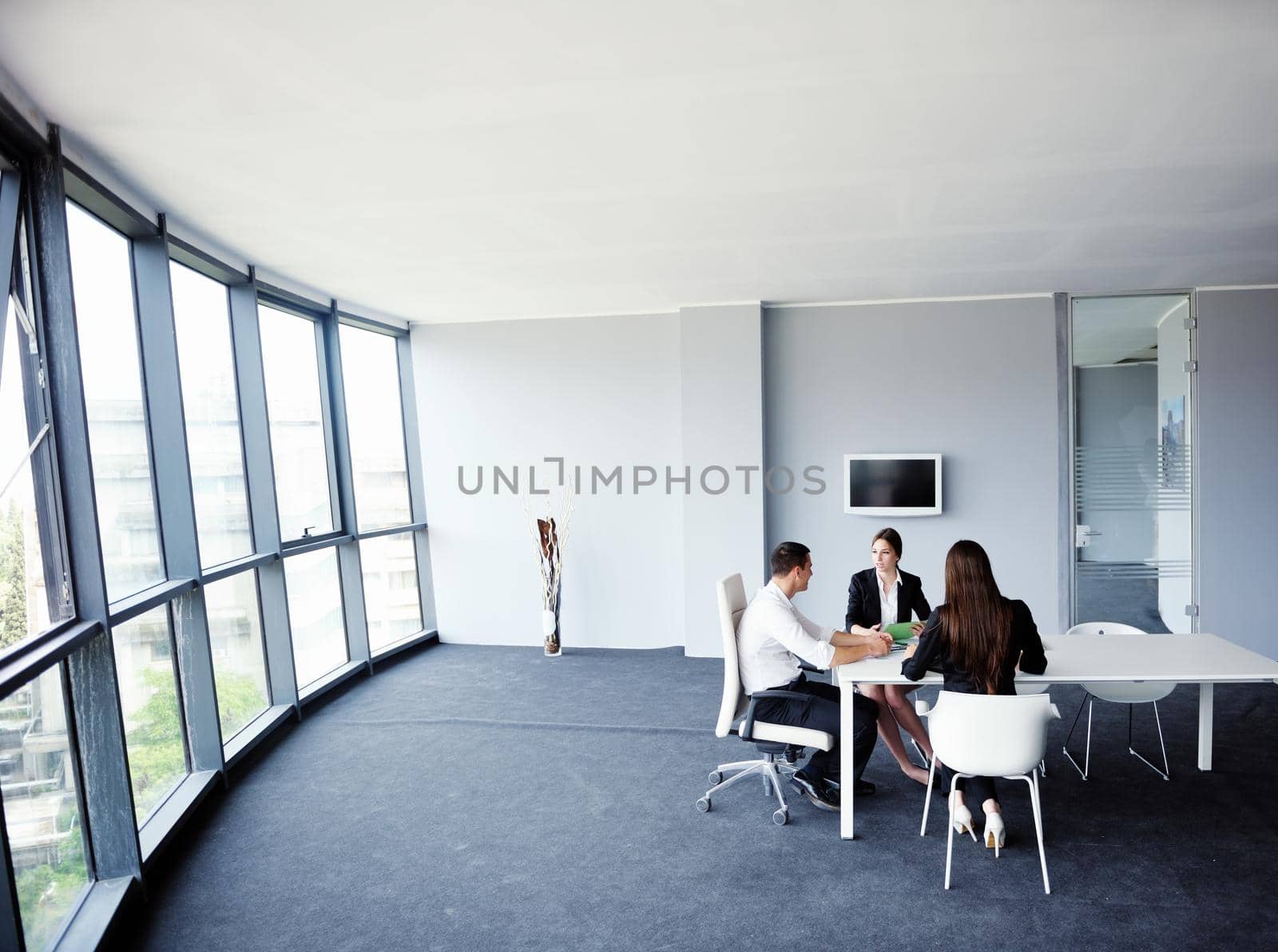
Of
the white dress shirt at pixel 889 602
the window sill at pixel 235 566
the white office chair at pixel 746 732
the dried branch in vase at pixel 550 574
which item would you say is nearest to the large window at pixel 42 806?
the window sill at pixel 235 566

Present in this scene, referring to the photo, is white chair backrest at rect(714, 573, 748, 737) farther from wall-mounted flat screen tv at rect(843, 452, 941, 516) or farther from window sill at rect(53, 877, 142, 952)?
wall-mounted flat screen tv at rect(843, 452, 941, 516)

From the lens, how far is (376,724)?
5367 millimetres

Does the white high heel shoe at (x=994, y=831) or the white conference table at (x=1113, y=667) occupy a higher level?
the white conference table at (x=1113, y=667)

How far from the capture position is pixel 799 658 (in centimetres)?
391

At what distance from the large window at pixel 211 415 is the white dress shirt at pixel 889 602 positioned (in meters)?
3.57

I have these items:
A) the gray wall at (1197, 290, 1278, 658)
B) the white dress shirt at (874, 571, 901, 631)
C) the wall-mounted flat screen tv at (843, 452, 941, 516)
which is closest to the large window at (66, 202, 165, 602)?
the white dress shirt at (874, 571, 901, 631)

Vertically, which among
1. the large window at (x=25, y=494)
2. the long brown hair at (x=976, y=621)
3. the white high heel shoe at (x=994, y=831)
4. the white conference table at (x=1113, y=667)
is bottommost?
the white high heel shoe at (x=994, y=831)

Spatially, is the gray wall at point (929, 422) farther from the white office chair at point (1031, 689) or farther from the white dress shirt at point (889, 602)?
the white dress shirt at point (889, 602)

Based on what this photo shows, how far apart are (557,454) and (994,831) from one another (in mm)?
4701

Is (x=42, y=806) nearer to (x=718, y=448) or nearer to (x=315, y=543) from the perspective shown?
(x=315, y=543)

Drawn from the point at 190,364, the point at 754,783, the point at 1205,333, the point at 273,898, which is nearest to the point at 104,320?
the point at 190,364

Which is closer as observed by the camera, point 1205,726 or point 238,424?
point 1205,726

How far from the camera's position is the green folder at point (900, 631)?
4061 mm

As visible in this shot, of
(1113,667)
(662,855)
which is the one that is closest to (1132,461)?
(1113,667)
